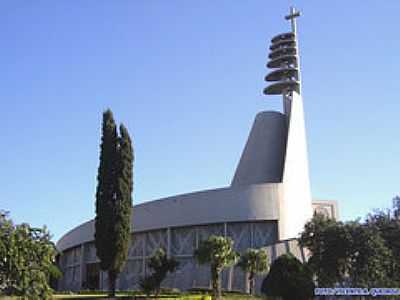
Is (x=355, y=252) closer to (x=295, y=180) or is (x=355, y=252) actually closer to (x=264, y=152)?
(x=295, y=180)

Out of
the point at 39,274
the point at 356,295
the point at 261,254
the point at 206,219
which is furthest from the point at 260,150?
the point at 39,274

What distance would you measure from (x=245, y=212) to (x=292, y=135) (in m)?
14.0

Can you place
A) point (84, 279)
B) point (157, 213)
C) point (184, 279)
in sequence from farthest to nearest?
point (84, 279) < point (157, 213) < point (184, 279)

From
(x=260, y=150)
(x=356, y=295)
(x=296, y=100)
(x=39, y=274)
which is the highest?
(x=296, y=100)

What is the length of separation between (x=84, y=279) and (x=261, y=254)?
96.5 feet

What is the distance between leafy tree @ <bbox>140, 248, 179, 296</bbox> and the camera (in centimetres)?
3938

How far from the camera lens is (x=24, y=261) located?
1578cm

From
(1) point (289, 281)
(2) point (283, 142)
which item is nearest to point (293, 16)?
(2) point (283, 142)

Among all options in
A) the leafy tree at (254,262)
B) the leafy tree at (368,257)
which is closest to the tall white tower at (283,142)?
the leafy tree at (254,262)

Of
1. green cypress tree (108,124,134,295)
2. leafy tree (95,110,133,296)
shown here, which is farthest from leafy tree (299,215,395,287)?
leafy tree (95,110,133,296)

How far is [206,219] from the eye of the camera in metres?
55.9

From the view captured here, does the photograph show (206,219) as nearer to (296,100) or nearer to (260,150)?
(260,150)

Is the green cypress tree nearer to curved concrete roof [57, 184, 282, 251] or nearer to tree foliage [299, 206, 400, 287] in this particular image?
tree foliage [299, 206, 400, 287]

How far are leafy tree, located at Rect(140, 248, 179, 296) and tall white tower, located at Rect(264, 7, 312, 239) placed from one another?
1602 centimetres
